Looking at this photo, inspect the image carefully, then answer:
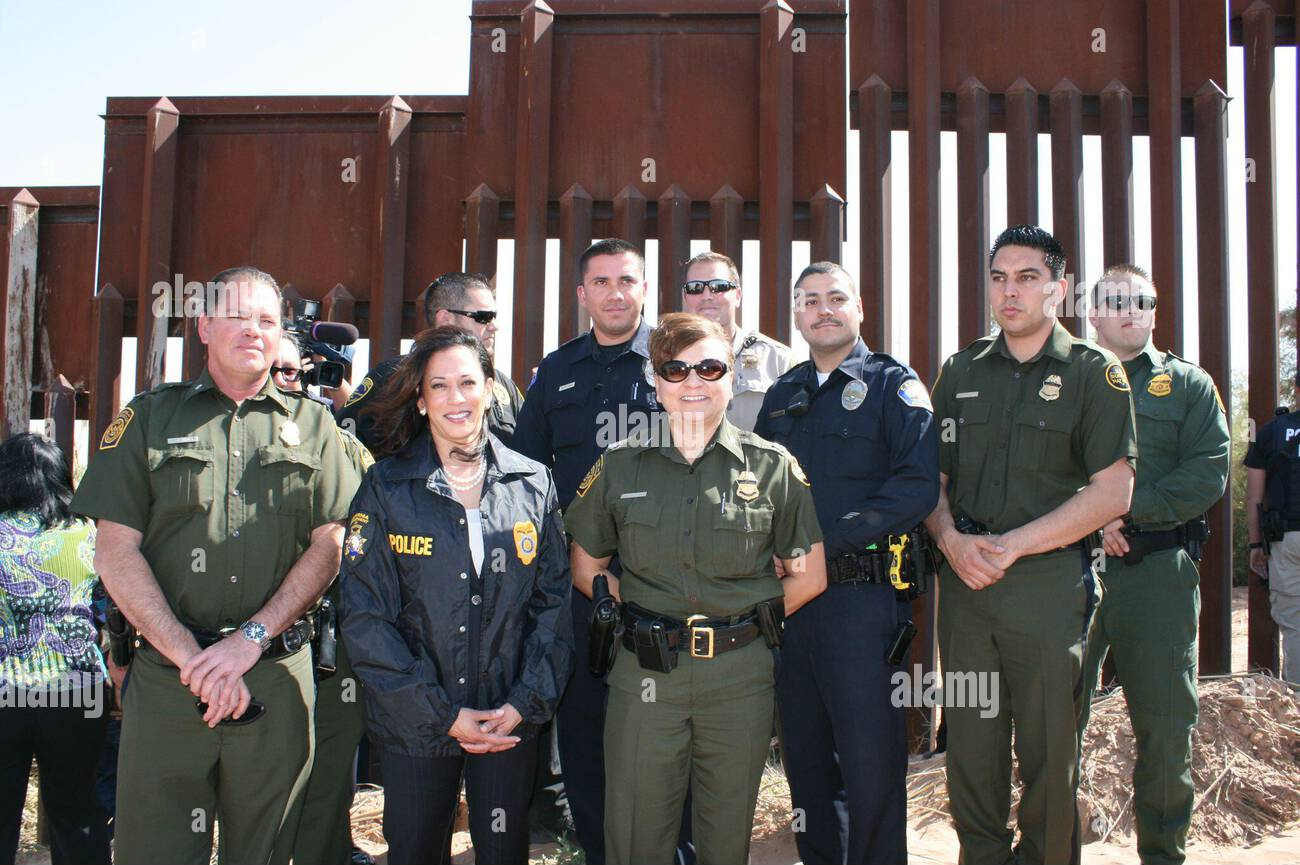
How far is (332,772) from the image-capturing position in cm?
336

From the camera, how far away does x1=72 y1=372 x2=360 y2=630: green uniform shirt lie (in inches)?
109

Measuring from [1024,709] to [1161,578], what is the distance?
0.95 meters

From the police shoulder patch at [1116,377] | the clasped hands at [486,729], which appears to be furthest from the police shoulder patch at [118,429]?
the police shoulder patch at [1116,377]

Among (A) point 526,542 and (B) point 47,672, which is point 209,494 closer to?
(A) point 526,542

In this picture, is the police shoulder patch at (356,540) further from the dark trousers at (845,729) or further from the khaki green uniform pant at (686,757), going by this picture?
the dark trousers at (845,729)

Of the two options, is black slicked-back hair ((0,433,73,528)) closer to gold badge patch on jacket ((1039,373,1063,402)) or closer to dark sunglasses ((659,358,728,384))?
dark sunglasses ((659,358,728,384))

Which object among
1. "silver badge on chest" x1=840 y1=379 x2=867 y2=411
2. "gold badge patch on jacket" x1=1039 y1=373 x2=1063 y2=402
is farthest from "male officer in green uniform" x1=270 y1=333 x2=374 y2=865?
"gold badge patch on jacket" x1=1039 y1=373 x2=1063 y2=402

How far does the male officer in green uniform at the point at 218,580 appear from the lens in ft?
8.69

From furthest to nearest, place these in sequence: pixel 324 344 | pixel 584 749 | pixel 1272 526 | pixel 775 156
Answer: pixel 775 156
pixel 1272 526
pixel 324 344
pixel 584 749

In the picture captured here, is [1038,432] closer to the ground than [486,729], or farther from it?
farther from it

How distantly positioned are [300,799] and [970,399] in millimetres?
2634

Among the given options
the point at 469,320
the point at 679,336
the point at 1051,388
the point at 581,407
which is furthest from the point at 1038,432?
the point at 469,320

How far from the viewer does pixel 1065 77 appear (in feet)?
17.9

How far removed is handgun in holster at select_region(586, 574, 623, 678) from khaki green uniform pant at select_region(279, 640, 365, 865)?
3.33 feet
